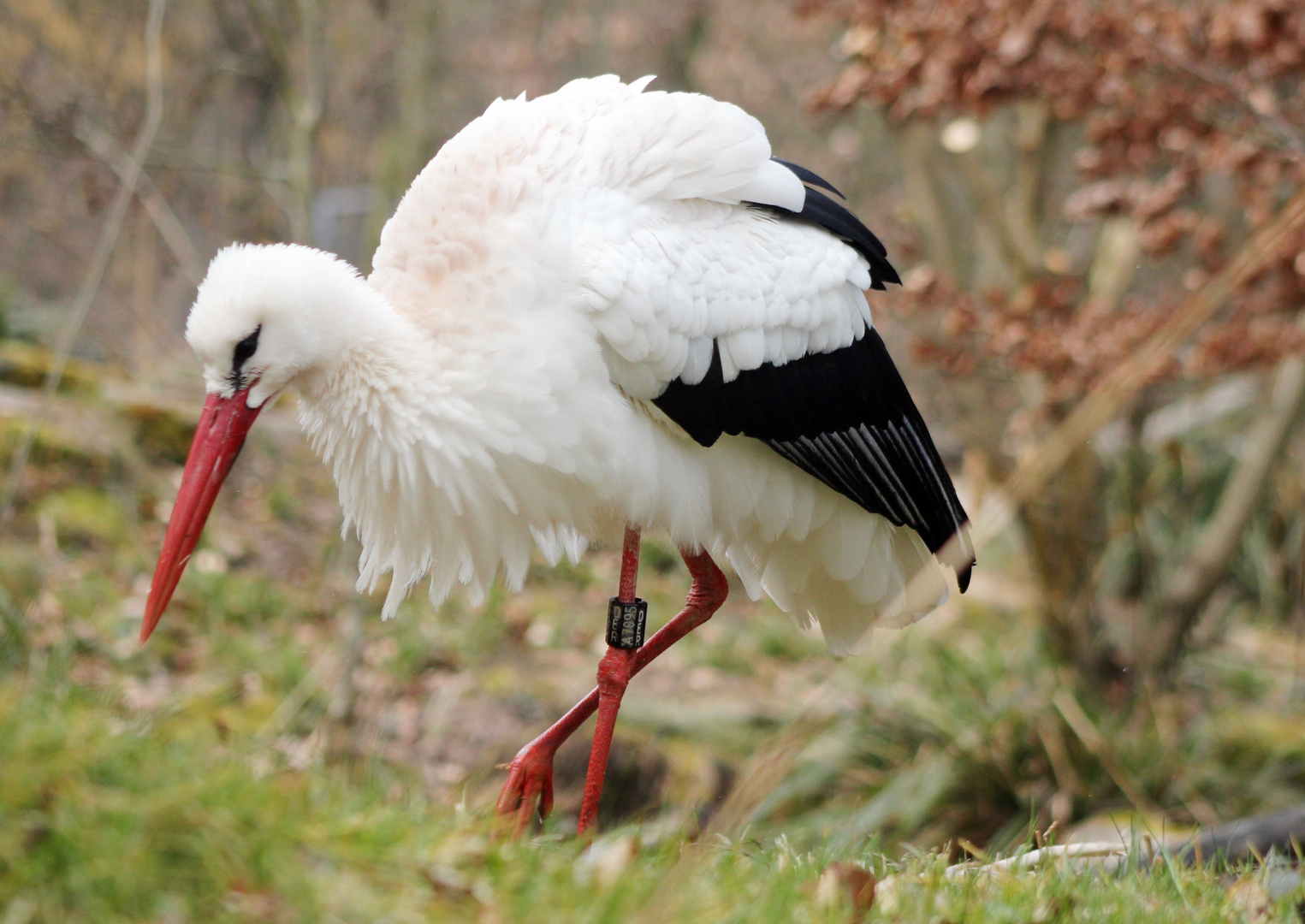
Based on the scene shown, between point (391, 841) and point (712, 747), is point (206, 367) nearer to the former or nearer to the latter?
point (391, 841)

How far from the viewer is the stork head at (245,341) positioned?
8.29 ft

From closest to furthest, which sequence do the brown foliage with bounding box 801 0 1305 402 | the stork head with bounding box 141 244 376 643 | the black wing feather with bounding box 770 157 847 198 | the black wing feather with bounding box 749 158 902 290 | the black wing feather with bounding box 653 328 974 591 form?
1. the stork head with bounding box 141 244 376 643
2. the black wing feather with bounding box 653 328 974 591
3. the black wing feather with bounding box 749 158 902 290
4. the black wing feather with bounding box 770 157 847 198
5. the brown foliage with bounding box 801 0 1305 402

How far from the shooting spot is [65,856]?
1.53 meters

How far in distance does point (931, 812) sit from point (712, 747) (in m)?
0.92

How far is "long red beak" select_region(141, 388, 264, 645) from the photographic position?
2576 mm

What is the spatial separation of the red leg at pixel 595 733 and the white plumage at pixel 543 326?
1.02 feet

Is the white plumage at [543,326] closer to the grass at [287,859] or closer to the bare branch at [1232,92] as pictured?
the grass at [287,859]

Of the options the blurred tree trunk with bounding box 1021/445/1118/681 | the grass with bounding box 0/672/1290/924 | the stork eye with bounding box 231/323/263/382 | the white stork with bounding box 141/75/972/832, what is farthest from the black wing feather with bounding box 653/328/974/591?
the blurred tree trunk with bounding box 1021/445/1118/681

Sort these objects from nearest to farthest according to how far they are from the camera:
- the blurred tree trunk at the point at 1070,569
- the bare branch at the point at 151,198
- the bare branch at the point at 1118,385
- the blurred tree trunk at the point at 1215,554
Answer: the bare branch at the point at 1118,385 → the bare branch at the point at 151,198 → the blurred tree trunk at the point at 1215,554 → the blurred tree trunk at the point at 1070,569

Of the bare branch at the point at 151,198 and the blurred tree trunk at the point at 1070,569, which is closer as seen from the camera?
the bare branch at the point at 151,198

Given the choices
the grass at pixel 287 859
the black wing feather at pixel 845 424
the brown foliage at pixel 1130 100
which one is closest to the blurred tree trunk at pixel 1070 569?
the brown foliage at pixel 1130 100

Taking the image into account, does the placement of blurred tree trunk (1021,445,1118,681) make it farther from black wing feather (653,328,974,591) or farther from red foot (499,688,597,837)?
red foot (499,688,597,837)

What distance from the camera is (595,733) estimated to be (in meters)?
2.95

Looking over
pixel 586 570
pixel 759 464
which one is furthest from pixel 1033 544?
pixel 759 464
